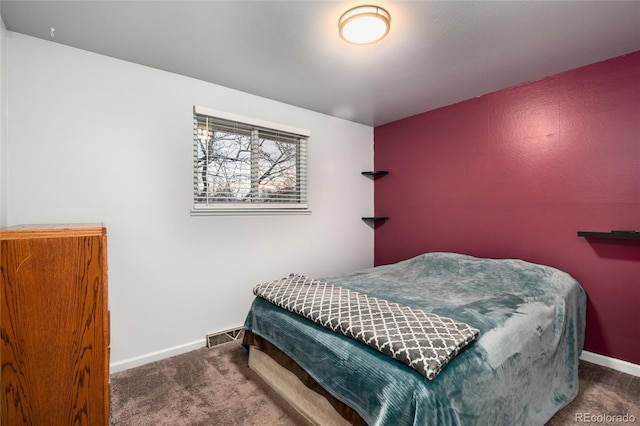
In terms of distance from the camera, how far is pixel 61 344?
3.96 ft

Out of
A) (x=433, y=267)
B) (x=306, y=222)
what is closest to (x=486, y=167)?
(x=433, y=267)

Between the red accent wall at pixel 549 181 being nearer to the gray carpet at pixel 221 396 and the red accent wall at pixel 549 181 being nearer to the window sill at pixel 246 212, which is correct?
the gray carpet at pixel 221 396

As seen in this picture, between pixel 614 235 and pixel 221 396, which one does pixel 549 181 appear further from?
pixel 221 396

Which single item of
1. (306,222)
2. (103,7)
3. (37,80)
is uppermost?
(103,7)

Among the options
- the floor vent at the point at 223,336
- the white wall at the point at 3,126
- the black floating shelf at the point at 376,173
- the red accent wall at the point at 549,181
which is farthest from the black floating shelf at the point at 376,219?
the white wall at the point at 3,126

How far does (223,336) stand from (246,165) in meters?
1.59

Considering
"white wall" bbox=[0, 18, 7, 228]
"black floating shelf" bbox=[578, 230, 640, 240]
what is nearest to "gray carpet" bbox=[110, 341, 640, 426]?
"black floating shelf" bbox=[578, 230, 640, 240]

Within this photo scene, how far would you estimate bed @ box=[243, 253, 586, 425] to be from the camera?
1.18 m

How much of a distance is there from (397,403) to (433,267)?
1.88m

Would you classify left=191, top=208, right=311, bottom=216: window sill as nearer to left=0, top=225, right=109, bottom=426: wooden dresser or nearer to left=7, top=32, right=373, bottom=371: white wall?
left=7, top=32, right=373, bottom=371: white wall

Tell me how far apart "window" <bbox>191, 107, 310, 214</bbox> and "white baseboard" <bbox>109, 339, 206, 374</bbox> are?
1.12 meters

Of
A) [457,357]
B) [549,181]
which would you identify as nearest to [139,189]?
[457,357]

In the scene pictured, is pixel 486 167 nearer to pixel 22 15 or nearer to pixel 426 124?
pixel 426 124

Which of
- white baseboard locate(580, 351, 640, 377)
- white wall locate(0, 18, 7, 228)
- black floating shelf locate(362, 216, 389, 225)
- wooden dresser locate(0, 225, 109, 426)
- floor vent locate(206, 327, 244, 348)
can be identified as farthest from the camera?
black floating shelf locate(362, 216, 389, 225)
